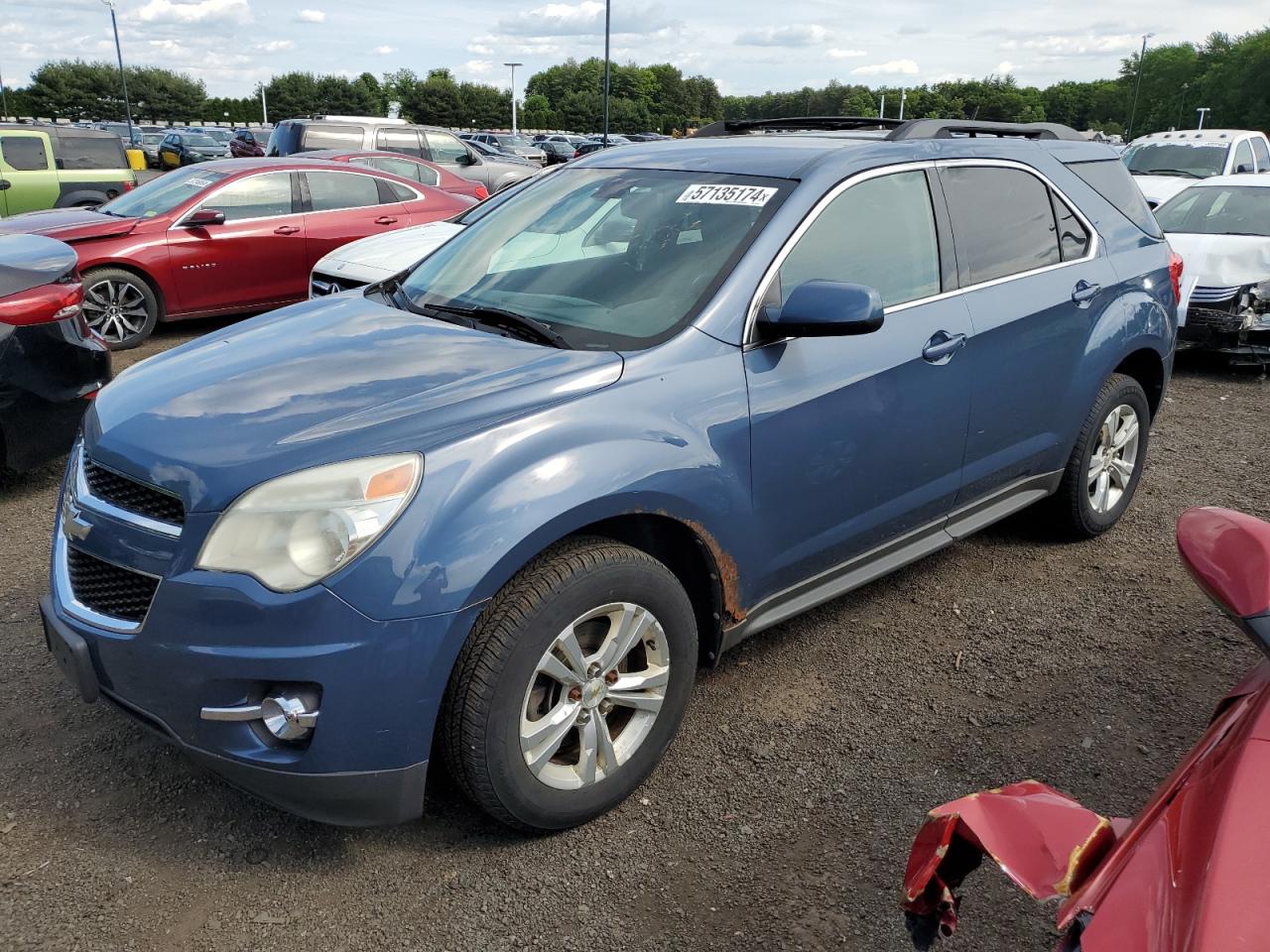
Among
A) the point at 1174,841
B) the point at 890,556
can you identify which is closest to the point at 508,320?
the point at 890,556

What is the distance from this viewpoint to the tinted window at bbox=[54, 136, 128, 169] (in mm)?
12977

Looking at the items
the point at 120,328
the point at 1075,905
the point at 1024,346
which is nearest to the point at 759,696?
the point at 1024,346

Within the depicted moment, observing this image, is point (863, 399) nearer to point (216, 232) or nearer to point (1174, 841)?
point (1174, 841)

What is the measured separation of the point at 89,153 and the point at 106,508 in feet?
42.4

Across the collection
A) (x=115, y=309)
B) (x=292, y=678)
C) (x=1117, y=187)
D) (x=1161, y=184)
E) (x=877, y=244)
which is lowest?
(x=115, y=309)

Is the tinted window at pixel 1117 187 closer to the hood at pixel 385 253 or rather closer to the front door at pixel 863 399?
the front door at pixel 863 399

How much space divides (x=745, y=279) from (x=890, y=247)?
0.73 metres

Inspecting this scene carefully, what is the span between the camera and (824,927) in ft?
8.07

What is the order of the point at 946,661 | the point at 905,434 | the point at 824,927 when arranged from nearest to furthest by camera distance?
1. the point at 824,927
2. the point at 905,434
3. the point at 946,661

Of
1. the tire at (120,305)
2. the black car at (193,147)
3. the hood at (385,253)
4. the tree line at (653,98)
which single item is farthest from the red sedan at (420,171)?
the tree line at (653,98)

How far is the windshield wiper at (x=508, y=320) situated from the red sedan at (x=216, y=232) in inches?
236

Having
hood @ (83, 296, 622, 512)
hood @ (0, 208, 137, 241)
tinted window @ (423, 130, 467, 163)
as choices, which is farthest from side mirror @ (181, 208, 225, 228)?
tinted window @ (423, 130, 467, 163)

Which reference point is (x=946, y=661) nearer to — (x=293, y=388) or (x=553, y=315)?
(x=553, y=315)

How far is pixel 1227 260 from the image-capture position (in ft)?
27.5
